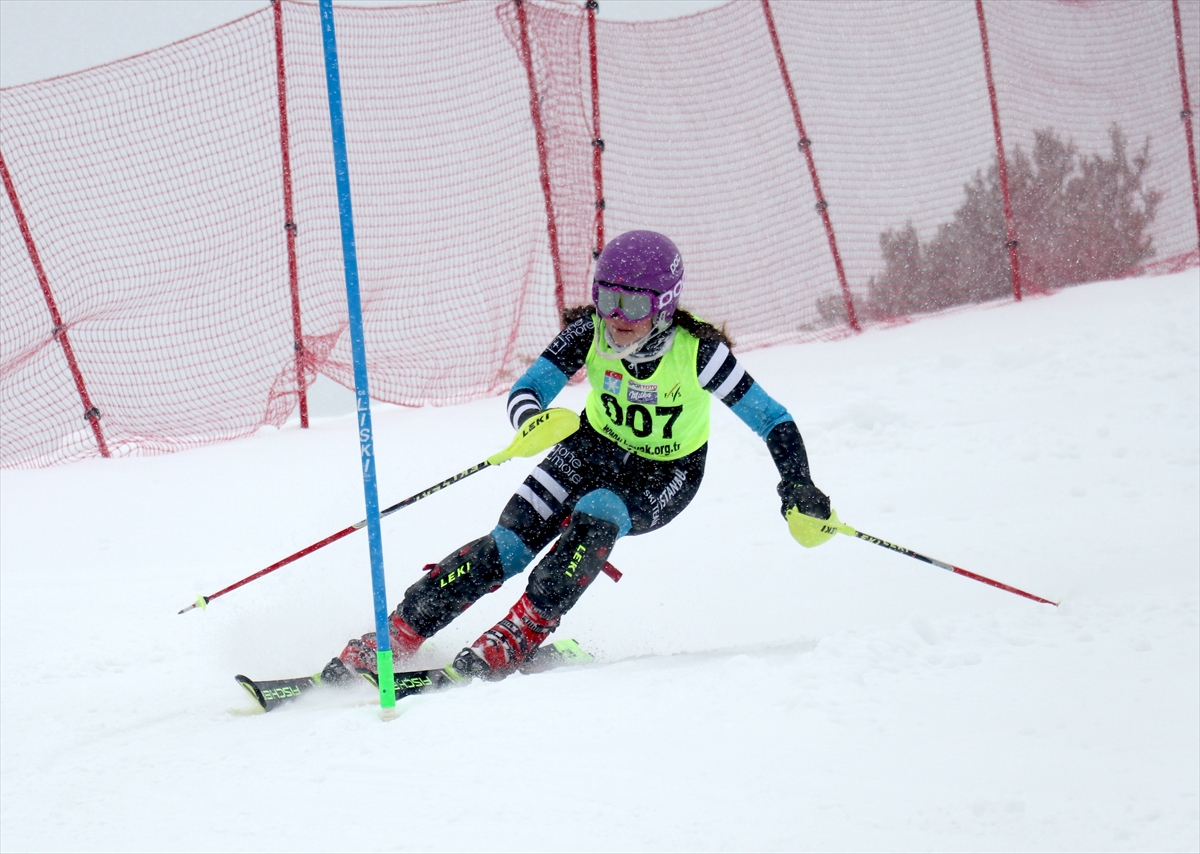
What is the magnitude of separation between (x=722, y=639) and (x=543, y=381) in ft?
4.22

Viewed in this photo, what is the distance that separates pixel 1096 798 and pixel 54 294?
7.08 metres

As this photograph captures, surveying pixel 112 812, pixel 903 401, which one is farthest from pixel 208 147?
pixel 112 812

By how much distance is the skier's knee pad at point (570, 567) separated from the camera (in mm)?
3547

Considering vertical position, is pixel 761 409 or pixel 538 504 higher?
pixel 761 409

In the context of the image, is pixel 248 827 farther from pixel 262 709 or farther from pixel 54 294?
pixel 54 294

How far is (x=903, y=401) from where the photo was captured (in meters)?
7.00

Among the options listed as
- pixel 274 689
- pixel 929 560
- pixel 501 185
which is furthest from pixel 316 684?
pixel 501 185

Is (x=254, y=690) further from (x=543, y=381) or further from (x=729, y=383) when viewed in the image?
(x=729, y=383)

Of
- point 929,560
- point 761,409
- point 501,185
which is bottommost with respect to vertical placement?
point 929,560

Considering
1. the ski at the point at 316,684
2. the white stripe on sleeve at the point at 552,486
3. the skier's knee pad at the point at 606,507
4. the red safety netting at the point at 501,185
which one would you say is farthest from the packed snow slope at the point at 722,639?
the red safety netting at the point at 501,185

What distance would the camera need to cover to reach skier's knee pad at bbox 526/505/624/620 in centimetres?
355

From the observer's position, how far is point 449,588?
368cm

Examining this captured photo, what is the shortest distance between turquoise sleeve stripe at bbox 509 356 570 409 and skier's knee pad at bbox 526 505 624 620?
57 cm

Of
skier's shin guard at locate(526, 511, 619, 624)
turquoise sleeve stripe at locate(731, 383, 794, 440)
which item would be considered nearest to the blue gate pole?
skier's shin guard at locate(526, 511, 619, 624)
